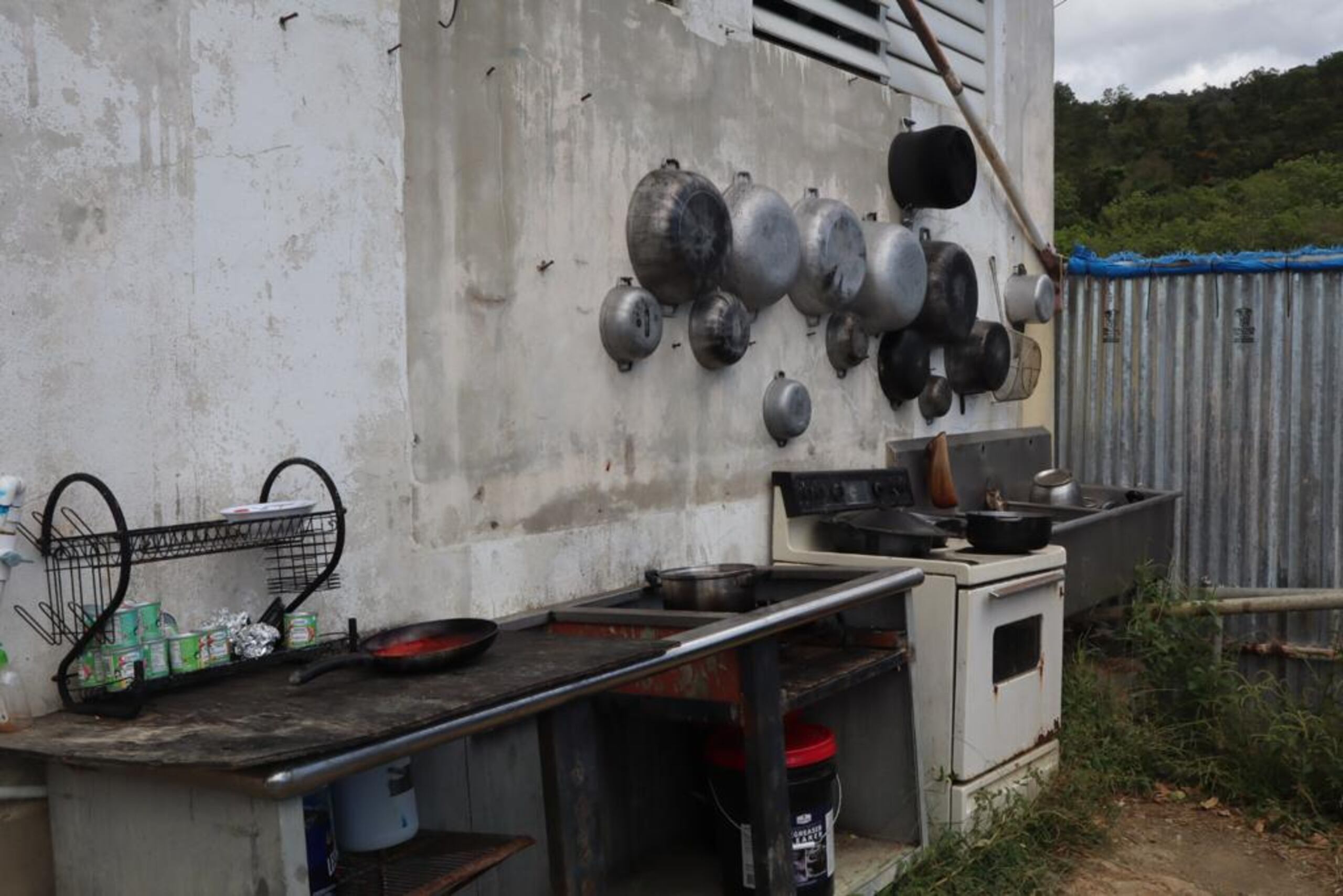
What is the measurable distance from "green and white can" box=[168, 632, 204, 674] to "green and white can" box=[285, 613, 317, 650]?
A: 0.22 m

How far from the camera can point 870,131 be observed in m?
4.97

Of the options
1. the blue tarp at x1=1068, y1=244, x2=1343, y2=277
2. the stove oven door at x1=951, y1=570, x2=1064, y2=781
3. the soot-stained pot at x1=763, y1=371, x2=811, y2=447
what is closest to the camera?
the stove oven door at x1=951, y1=570, x2=1064, y2=781

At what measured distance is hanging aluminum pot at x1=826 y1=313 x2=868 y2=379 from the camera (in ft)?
15.3

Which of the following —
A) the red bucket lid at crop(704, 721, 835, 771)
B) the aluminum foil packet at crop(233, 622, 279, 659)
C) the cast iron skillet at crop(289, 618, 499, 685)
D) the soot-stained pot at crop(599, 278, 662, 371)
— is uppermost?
the soot-stained pot at crop(599, 278, 662, 371)

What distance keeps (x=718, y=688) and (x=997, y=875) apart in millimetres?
1371

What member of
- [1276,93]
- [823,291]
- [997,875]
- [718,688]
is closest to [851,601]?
[718,688]

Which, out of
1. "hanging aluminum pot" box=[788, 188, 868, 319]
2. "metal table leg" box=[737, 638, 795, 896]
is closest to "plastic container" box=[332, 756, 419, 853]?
"metal table leg" box=[737, 638, 795, 896]

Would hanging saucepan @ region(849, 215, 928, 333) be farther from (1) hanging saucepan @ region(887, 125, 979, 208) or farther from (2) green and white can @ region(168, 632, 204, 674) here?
(2) green and white can @ region(168, 632, 204, 674)

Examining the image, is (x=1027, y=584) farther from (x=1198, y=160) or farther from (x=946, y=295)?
(x=1198, y=160)

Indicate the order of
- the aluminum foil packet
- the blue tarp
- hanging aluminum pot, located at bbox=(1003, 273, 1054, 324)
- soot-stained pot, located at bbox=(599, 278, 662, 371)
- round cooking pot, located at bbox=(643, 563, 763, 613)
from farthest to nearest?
hanging aluminum pot, located at bbox=(1003, 273, 1054, 324) → the blue tarp → soot-stained pot, located at bbox=(599, 278, 662, 371) → round cooking pot, located at bbox=(643, 563, 763, 613) → the aluminum foil packet

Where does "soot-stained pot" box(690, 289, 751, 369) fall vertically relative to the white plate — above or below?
above

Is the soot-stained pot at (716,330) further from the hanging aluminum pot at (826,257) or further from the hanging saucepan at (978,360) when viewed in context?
the hanging saucepan at (978,360)

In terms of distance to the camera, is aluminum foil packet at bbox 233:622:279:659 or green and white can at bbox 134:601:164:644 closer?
green and white can at bbox 134:601:164:644

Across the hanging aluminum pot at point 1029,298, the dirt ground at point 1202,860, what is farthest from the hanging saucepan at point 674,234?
the hanging aluminum pot at point 1029,298
